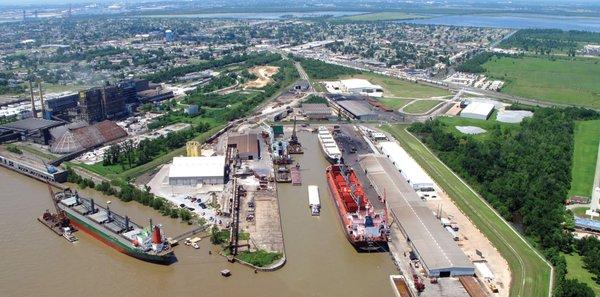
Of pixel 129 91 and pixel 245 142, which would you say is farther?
pixel 129 91

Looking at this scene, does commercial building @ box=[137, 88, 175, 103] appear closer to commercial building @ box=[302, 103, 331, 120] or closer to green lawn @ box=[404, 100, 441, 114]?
commercial building @ box=[302, 103, 331, 120]

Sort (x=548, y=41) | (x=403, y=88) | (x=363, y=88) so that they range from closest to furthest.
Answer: (x=363, y=88)
(x=403, y=88)
(x=548, y=41)

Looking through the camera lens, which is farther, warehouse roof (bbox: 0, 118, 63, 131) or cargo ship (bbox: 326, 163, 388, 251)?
warehouse roof (bbox: 0, 118, 63, 131)

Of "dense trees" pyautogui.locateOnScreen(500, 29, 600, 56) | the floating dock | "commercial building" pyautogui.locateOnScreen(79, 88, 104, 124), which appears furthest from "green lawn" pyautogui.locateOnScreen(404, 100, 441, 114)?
"dense trees" pyautogui.locateOnScreen(500, 29, 600, 56)

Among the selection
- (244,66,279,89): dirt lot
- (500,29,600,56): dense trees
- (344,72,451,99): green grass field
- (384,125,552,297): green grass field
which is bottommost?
(384,125,552,297): green grass field

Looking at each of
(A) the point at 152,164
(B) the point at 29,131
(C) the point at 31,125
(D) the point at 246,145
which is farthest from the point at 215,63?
(A) the point at 152,164

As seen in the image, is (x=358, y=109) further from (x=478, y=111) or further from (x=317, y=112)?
(x=478, y=111)
